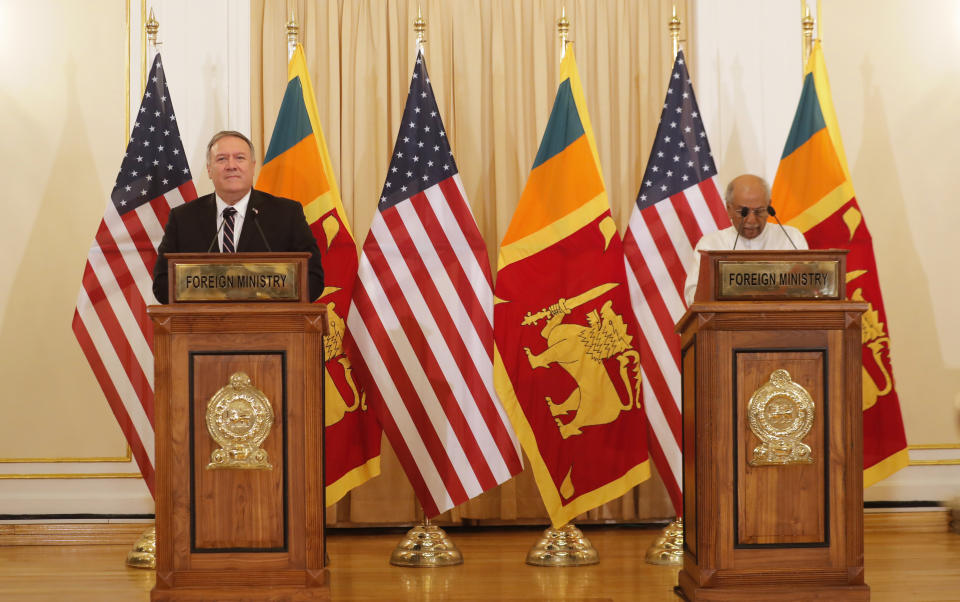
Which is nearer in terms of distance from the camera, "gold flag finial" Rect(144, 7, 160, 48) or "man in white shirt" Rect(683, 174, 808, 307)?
"man in white shirt" Rect(683, 174, 808, 307)

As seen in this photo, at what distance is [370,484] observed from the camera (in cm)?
550

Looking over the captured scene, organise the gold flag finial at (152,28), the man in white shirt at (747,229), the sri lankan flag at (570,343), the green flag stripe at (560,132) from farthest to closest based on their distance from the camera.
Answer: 1. the gold flag finial at (152,28)
2. the green flag stripe at (560,132)
3. the sri lankan flag at (570,343)
4. the man in white shirt at (747,229)

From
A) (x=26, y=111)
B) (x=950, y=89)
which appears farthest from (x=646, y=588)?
(x=26, y=111)

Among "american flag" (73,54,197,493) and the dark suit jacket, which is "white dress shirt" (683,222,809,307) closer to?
the dark suit jacket

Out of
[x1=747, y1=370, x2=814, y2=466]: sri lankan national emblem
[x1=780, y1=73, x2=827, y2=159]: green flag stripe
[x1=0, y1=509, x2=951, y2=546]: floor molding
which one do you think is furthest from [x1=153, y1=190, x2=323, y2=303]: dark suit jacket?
[x1=780, y1=73, x2=827, y2=159]: green flag stripe

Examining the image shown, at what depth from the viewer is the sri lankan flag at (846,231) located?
501 cm

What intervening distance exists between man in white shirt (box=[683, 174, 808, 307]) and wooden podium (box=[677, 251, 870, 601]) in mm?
936

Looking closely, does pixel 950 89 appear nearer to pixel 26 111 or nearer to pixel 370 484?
pixel 370 484

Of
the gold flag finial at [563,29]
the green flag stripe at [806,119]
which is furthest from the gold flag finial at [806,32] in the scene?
the gold flag finial at [563,29]

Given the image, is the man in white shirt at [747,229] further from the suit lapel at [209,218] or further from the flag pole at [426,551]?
the suit lapel at [209,218]

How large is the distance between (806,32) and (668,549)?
2.76m

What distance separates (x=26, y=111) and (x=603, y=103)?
9.88 feet

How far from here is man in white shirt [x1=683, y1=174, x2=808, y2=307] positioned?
4438 millimetres

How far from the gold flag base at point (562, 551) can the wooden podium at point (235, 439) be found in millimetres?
1351
